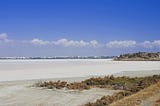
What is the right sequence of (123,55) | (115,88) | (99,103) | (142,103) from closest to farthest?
(142,103) < (99,103) < (115,88) < (123,55)

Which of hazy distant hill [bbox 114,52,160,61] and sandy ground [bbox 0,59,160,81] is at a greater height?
hazy distant hill [bbox 114,52,160,61]

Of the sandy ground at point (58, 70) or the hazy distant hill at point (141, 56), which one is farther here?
the hazy distant hill at point (141, 56)

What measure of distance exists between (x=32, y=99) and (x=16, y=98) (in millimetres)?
1005

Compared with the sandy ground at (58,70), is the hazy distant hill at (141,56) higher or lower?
higher

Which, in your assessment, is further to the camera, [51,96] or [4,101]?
[51,96]

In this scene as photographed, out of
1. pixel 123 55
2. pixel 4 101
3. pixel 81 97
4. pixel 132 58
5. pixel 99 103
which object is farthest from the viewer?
pixel 123 55

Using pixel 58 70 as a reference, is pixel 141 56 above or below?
above

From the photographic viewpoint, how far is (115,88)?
79.7 ft

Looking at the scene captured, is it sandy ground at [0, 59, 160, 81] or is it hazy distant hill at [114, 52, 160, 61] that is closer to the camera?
sandy ground at [0, 59, 160, 81]

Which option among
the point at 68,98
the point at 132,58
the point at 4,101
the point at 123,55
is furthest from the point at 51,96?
the point at 123,55

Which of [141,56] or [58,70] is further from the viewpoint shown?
[141,56]

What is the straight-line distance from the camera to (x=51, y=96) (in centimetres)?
2011

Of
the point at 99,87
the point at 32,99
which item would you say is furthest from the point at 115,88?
the point at 32,99

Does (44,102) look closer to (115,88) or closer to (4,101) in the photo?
(4,101)
